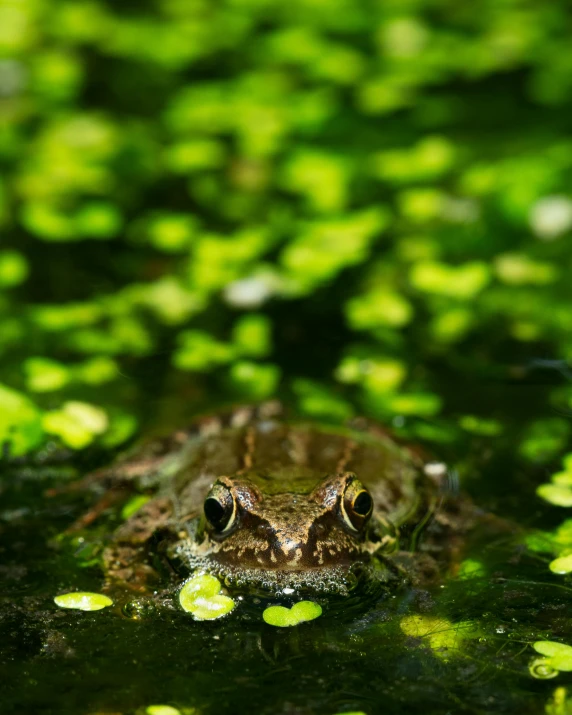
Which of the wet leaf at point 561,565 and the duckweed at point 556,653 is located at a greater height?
the wet leaf at point 561,565

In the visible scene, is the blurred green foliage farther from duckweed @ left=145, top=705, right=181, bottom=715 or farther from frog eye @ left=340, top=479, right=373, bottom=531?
duckweed @ left=145, top=705, right=181, bottom=715

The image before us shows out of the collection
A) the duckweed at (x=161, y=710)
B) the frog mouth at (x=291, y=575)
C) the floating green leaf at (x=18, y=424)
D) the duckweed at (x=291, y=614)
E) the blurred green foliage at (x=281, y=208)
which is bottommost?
the duckweed at (x=161, y=710)

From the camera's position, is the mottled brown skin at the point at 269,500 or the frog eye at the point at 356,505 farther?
the frog eye at the point at 356,505

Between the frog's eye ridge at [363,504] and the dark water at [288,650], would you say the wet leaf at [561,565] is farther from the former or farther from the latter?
the frog's eye ridge at [363,504]

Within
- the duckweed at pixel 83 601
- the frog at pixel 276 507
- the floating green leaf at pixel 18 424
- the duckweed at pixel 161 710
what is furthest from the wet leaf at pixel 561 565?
the floating green leaf at pixel 18 424

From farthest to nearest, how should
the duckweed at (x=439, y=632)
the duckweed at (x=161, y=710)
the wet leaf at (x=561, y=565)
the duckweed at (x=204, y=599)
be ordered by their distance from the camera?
the wet leaf at (x=561, y=565)
the duckweed at (x=204, y=599)
the duckweed at (x=439, y=632)
the duckweed at (x=161, y=710)

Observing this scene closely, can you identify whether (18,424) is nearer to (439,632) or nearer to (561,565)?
(439,632)

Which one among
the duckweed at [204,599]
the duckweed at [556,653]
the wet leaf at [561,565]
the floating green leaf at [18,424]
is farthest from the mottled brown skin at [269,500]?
the duckweed at [556,653]

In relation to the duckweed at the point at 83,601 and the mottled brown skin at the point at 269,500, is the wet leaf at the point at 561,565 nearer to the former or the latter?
the mottled brown skin at the point at 269,500

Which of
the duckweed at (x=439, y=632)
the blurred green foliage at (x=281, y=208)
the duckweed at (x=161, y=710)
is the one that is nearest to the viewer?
the duckweed at (x=161, y=710)

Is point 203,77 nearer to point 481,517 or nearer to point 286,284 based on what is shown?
point 286,284
